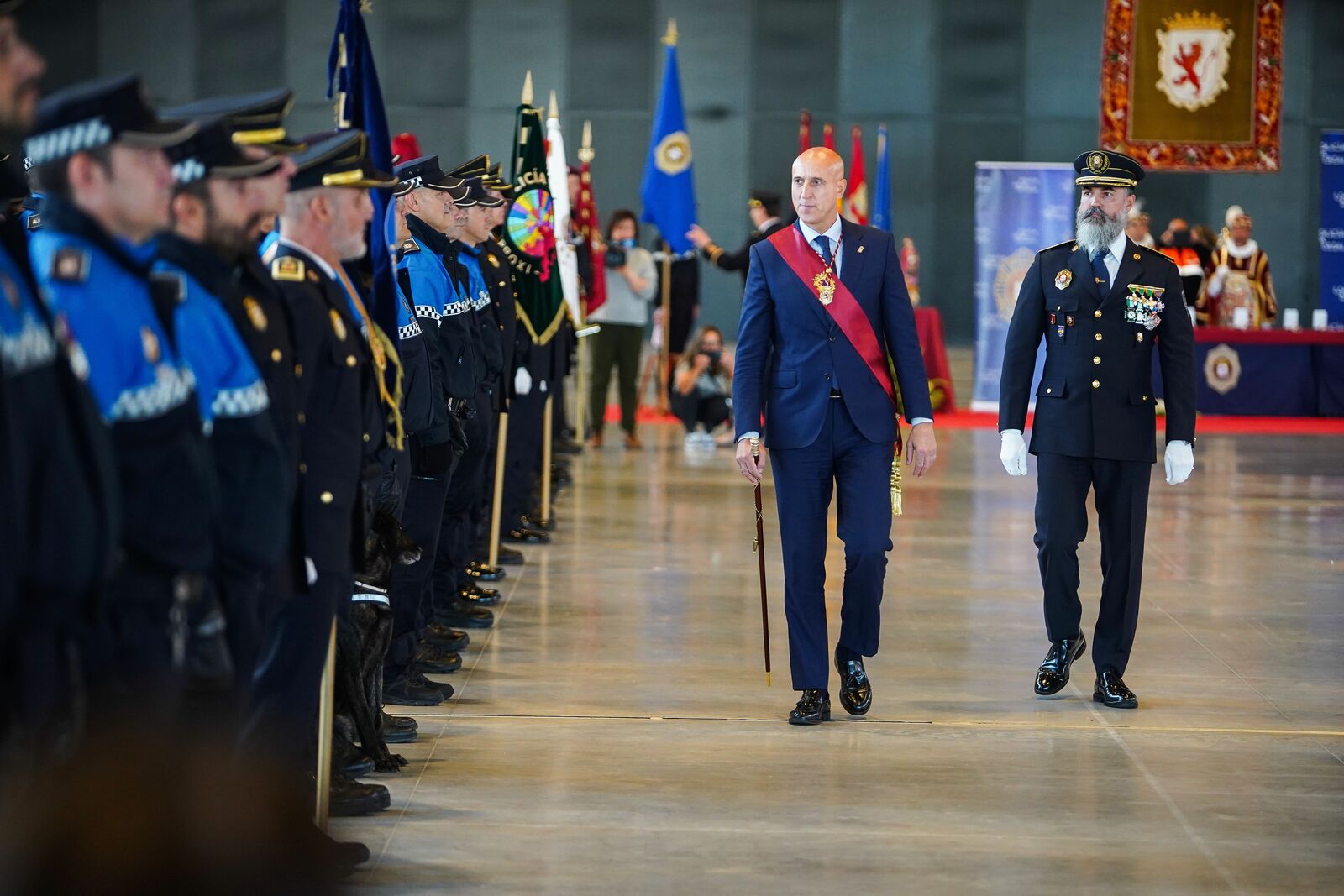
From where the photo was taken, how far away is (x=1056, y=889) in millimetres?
3850

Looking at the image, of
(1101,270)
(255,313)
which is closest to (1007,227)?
(1101,270)

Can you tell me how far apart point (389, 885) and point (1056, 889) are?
4.91 feet

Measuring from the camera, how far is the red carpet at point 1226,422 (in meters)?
15.2

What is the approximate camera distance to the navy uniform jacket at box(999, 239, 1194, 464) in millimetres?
5590

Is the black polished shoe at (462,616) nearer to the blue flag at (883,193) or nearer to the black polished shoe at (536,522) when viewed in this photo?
the black polished shoe at (536,522)

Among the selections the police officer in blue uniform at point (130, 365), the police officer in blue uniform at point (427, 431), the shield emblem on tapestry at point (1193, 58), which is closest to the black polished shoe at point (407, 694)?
the police officer in blue uniform at point (427, 431)

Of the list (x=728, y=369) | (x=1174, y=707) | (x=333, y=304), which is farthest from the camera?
(x=728, y=369)

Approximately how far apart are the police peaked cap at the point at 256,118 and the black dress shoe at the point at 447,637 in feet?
9.71

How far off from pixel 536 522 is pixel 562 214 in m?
2.23

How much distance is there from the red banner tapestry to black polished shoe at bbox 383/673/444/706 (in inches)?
571

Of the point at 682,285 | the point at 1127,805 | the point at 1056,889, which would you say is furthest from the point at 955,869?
the point at 682,285

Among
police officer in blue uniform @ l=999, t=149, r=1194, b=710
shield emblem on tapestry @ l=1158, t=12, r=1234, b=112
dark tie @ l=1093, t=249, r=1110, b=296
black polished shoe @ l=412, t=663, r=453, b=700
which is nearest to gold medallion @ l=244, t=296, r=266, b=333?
black polished shoe @ l=412, t=663, r=453, b=700

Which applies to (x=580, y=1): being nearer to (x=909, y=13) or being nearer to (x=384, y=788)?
(x=909, y=13)

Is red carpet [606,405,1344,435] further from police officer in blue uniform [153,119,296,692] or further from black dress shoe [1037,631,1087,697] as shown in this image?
police officer in blue uniform [153,119,296,692]
